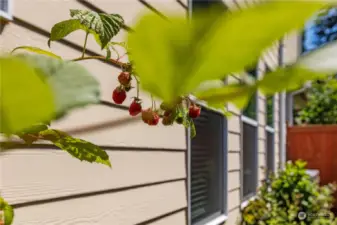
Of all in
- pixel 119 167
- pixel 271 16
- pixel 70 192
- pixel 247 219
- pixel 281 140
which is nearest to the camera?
pixel 271 16

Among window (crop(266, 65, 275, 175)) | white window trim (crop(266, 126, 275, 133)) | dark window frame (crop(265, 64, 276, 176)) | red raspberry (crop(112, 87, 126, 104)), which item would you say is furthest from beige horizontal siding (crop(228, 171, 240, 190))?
red raspberry (crop(112, 87, 126, 104))

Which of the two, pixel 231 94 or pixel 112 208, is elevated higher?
pixel 231 94

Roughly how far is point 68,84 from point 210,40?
0.07 meters

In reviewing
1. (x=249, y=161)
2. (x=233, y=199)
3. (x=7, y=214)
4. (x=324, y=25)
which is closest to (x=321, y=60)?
(x=324, y=25)

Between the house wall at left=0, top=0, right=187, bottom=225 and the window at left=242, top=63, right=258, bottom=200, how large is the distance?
7.72ft

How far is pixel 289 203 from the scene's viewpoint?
5.07 m

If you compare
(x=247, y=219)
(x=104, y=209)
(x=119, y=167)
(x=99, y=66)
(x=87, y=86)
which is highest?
(x=99, y=66)

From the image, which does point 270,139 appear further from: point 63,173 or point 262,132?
point 63,173

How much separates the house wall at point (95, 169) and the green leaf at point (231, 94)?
59cm

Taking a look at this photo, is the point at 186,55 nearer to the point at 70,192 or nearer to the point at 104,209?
the point at 70,192

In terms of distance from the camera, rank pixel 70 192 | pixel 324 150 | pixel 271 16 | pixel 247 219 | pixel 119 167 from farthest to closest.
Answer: pixel 324 150, pixel 247 219, pixel 119 167, pixel 70 192, pixel 271 16

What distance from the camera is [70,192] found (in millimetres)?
1543

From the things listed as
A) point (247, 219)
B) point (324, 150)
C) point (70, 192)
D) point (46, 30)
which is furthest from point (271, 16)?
point (324, 150)

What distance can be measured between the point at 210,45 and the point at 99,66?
1.65 meters
